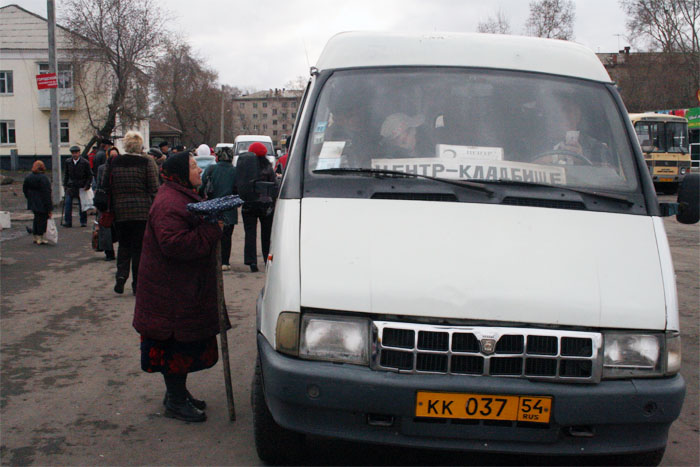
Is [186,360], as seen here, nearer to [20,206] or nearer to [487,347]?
[487,347]

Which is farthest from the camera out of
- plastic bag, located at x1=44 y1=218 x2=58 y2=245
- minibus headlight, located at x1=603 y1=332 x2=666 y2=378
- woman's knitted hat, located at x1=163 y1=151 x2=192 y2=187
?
plastic bag, located at x1=44 y1=218 x2=58 y2=245

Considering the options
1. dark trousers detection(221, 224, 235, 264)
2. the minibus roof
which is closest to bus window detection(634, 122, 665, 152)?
dark trousers detection(221, 224, 235, 264)

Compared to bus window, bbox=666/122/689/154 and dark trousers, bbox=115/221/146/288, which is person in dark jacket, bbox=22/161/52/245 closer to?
dark trousers, bbox=115/221/146/288

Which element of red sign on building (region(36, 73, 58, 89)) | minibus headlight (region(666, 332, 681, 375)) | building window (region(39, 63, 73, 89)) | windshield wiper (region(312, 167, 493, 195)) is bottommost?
minibus headlight (region(666, 332, 681, 375))

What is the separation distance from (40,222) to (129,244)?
18.5 ft

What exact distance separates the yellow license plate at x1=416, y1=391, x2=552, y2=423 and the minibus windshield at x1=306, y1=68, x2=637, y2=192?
1.28 m

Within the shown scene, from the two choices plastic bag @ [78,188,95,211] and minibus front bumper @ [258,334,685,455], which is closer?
minibus front bumper @ [258,334,685,455]

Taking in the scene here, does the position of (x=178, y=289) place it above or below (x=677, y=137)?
below

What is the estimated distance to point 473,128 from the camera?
4.16 m

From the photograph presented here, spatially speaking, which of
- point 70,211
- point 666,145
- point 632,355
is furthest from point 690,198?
point 666,145

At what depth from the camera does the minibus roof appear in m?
4.43

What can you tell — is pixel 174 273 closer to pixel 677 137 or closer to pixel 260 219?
pixel 260 219

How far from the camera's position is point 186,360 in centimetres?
449

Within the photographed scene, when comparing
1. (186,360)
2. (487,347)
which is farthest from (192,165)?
(487,347)
